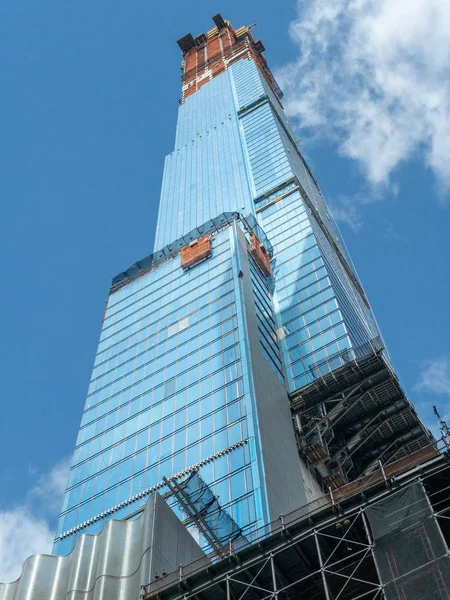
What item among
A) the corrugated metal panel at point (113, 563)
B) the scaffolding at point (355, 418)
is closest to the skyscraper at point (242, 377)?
the scaffolding at point (355, 418)

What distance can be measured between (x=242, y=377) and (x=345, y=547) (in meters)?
28.0

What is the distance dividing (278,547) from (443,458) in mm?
6545

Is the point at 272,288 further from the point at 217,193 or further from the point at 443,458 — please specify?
the point at 443,458

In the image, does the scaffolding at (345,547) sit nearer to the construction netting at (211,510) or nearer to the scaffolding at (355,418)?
the construction netting at (211,510)

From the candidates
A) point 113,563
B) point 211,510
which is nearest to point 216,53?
point 211,510

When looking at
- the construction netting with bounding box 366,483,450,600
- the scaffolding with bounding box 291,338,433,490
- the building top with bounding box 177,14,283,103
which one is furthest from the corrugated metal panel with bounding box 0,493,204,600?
the building top with bounding box 177,14,283,103

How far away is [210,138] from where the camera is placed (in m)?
112

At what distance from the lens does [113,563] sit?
2967 cm

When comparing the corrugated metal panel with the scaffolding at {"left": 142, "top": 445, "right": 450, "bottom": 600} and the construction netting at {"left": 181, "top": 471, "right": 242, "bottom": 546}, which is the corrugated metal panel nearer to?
the scaffolding at {"left": 142, "top": 445, "right": 450, "bottom": 600}

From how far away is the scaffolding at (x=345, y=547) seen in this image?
78.6 ft

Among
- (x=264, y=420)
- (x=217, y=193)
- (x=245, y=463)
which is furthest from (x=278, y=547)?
(x=217, y=193)

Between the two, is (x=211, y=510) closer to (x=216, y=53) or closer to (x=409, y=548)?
(x=409, y=548)

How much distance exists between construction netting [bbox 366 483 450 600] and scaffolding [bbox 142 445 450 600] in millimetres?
32

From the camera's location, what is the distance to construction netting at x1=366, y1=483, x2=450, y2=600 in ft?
72.6
